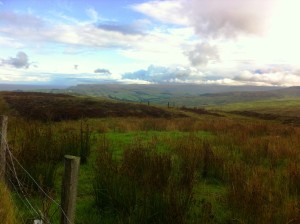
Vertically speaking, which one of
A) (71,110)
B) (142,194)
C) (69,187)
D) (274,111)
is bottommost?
(274,111)

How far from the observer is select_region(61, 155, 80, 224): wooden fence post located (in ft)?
13.5

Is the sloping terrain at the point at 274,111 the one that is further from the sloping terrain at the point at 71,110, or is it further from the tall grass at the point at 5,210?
the tall grass at the point at 5,210

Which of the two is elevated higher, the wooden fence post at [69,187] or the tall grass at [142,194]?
the wooden fence post at [69,187]

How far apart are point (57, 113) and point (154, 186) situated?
92.1ft

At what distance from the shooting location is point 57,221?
6.02 meters

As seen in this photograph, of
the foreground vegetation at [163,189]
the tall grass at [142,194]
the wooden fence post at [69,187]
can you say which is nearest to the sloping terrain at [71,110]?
the foreground vegetation at [163,189]

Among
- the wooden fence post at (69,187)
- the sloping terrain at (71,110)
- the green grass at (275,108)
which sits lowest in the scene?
the green grass at (275,108)

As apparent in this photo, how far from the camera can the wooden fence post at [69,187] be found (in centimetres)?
412

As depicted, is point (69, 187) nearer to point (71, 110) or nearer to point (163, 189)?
point (163, 189)

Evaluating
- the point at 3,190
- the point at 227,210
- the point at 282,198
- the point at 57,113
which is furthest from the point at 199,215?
the point at 57,113

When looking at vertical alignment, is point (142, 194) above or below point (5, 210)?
below

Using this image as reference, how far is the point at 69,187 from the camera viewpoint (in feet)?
13.9

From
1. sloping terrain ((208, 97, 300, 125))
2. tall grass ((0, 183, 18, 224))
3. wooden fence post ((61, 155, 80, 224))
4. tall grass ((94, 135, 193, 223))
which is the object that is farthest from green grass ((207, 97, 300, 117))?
wooden fence post ((61, 155, 80, 224))

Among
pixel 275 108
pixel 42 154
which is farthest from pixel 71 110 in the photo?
pixel 275 108
